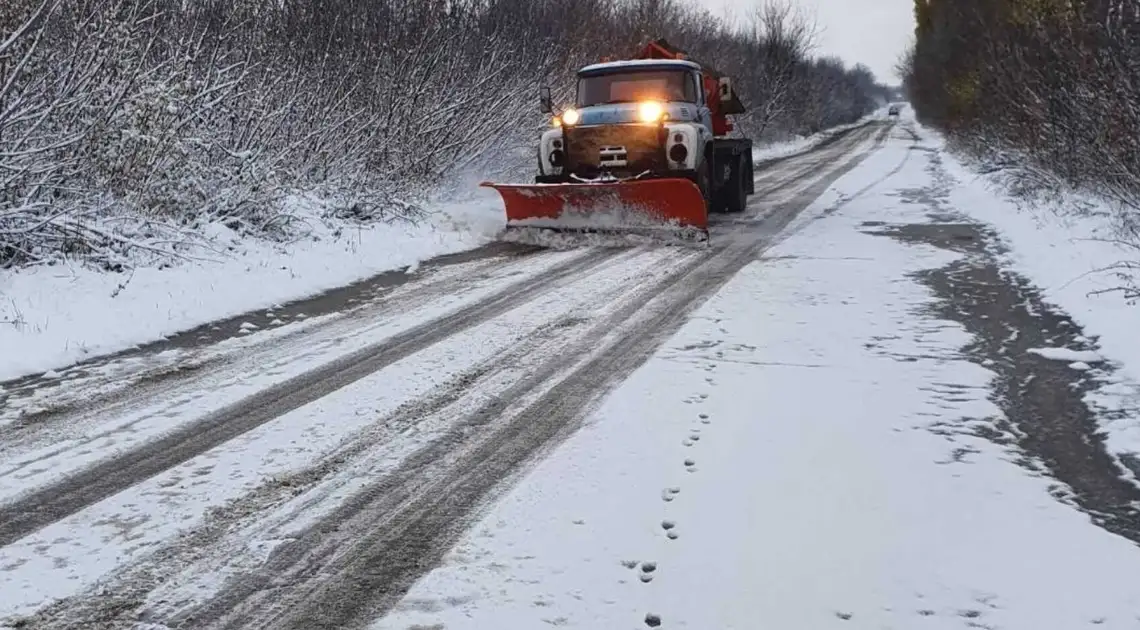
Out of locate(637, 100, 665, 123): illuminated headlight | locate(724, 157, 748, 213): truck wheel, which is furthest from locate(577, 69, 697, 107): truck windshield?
locate(724, 157, 748, 213): truck wheel

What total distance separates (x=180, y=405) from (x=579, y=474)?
2175 mm

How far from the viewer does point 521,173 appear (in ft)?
54.6

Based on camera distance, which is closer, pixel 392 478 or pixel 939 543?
pixel 939 543

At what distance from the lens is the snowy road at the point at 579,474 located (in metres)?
2.66

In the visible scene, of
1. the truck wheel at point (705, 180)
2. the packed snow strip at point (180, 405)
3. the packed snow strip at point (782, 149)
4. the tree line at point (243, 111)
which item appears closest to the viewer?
the packed snow strip at point (180, 405)

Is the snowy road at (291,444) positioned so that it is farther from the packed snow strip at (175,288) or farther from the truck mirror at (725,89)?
the truck mirror at (725,89)

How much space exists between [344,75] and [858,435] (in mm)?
9073

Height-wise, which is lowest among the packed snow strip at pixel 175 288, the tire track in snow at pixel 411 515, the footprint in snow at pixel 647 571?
the footprint in snow at pixel 647 571

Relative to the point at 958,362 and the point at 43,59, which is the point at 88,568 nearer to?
the point at 958,362

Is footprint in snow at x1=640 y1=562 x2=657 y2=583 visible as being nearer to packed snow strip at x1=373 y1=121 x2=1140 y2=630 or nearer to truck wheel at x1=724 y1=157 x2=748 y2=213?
packed snow strip at x1=373 y1=121 x2=1140 y2=630

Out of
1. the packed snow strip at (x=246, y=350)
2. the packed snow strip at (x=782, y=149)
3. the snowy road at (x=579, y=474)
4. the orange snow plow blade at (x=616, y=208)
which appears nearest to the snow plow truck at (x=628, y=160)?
the orange snow plow blade at (x=616, y=208)

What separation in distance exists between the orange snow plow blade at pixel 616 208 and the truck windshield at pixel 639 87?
2039 mm

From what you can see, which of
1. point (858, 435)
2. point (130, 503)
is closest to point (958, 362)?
point (858, 435)

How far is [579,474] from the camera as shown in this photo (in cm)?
355
